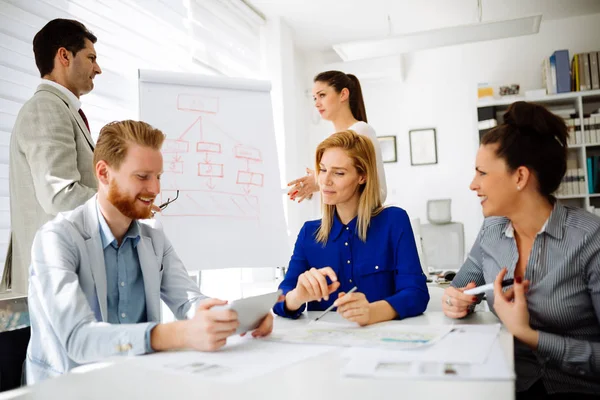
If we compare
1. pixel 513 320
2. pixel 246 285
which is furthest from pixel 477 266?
pixel 246 285

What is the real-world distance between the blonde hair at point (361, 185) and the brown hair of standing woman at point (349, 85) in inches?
41.2

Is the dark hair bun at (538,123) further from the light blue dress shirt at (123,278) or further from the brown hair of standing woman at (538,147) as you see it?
the light blue dress shirt at (123,278)

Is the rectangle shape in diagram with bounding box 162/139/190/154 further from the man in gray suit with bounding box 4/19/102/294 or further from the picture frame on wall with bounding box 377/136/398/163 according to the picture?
the picture frame on wall with bounding box 377/136/398/163

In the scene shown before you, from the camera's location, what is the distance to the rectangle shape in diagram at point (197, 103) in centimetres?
270

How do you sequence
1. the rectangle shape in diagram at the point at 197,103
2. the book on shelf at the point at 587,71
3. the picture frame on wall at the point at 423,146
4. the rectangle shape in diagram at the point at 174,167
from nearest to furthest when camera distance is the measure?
the rectangle shape in diagram at the point at 174,167
the rectangle shape in diagram at the point at 197,103
the book on shelf at the point at 587,71
the picture frame on wall at the point at 423,146

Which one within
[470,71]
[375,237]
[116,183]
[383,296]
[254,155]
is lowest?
[383,296]

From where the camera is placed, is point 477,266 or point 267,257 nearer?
point 477,266

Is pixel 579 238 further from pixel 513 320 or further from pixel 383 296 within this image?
pixel 383 296

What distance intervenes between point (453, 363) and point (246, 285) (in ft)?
11.0

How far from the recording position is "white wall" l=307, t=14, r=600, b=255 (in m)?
5.37

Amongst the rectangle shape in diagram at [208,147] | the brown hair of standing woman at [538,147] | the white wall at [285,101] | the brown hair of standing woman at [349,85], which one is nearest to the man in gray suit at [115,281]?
the brown hair of standing woman at [538,147]

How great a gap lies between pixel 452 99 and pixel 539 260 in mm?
4602

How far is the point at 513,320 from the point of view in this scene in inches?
45.3

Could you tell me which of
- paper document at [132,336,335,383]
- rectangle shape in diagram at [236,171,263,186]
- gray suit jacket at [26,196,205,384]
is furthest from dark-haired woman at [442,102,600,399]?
rectangle shape in diagram at [236,171,263,186]
